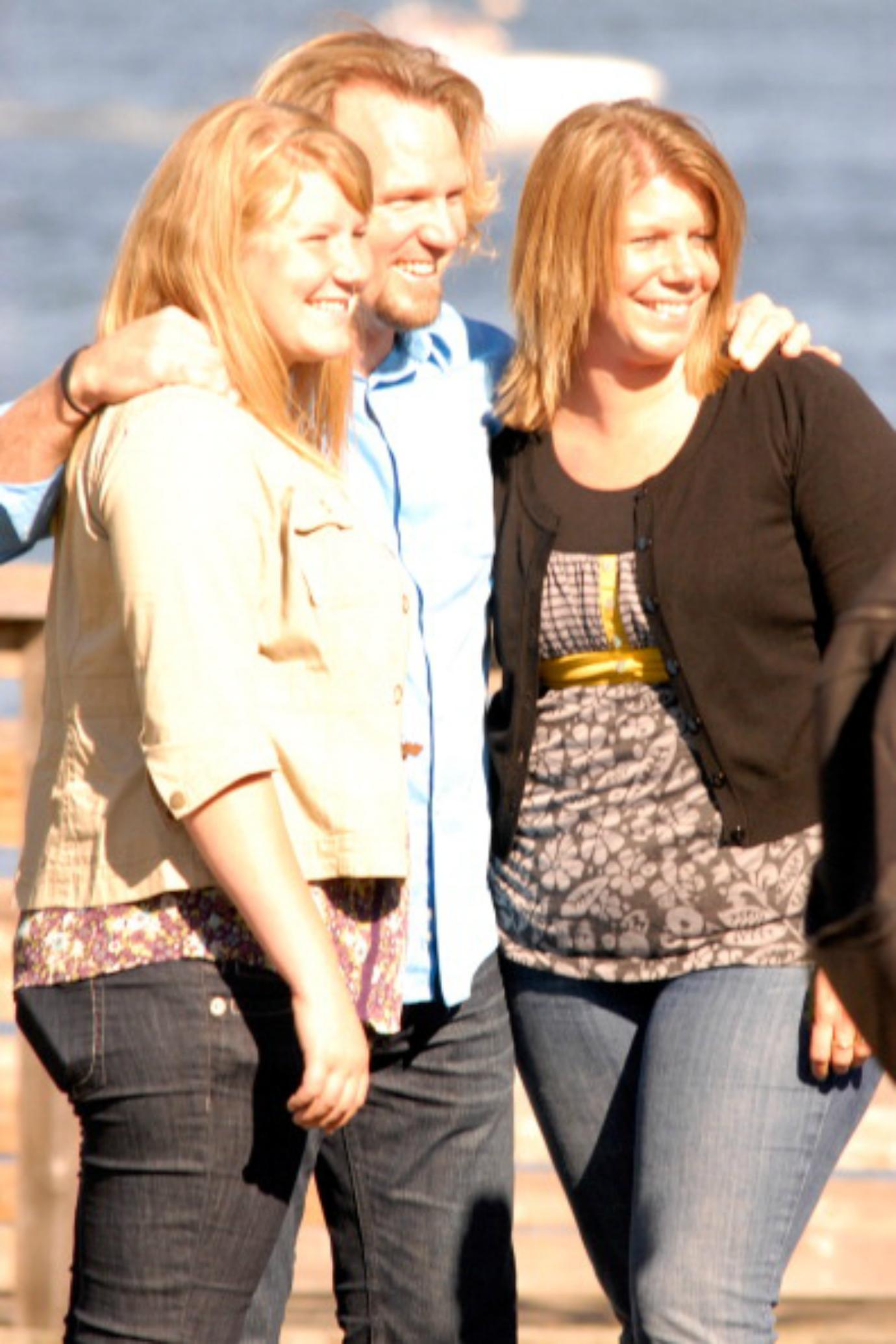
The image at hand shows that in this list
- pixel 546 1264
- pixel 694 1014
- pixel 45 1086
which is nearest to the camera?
pixel 694 1014

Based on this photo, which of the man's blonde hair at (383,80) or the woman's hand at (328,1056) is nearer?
the woman's hand at (328,1056)

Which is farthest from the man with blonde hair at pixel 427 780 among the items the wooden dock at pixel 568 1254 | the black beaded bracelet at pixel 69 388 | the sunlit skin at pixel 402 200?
the wooden dock at pixel 568 1254

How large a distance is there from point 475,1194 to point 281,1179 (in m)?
0.51

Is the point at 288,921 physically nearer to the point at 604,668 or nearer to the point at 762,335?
the point at 604,668

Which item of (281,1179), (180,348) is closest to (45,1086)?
(281,1179)

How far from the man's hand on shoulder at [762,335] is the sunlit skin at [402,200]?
363 mm

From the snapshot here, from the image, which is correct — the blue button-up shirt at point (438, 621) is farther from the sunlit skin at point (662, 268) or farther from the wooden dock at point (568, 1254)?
the wooden dock at point (568, 1254)

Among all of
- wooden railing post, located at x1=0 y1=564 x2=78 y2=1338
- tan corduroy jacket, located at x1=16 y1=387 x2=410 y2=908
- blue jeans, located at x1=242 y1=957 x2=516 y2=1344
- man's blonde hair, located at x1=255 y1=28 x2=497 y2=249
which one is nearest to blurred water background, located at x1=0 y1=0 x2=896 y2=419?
wooden railing post, located at x1=0 y1=564 x2=78 y2=1338

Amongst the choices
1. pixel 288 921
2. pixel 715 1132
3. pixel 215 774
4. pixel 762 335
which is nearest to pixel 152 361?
pixel 215 774

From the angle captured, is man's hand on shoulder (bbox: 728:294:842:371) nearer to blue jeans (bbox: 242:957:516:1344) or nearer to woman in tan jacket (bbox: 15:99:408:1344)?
woman in tan jacket (bbox: 15:99:408:1344)

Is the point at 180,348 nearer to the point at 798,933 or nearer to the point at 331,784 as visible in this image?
the point at 331,784

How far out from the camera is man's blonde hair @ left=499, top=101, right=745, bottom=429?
2891mm

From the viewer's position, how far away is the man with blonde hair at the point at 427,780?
9.24 feet

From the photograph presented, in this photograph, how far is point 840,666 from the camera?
5.49 feet
